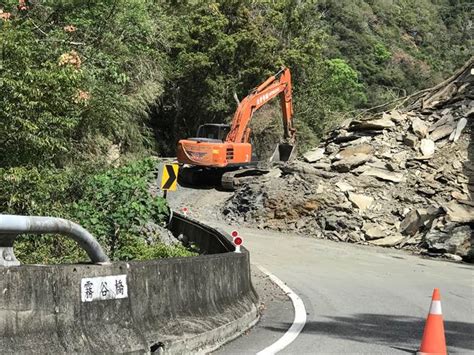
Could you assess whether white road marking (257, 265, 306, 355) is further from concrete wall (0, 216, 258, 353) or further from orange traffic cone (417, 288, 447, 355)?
orange traffic cone (417, 288, 447, 355)

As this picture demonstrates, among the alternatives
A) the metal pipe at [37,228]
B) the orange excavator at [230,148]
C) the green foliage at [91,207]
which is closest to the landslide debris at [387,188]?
the orange excavator at [230,148]

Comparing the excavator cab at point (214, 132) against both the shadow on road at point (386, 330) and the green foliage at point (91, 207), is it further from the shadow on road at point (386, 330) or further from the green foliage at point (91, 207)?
the shadow on road at point (386, 330)

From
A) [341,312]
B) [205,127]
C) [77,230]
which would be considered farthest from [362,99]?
[77,230]

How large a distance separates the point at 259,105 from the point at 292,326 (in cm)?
2070

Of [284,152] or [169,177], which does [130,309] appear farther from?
[284,152]

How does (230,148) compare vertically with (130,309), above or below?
above

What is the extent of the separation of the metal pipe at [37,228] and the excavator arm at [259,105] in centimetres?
2206

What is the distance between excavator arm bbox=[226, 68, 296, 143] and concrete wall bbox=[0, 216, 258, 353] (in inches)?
738

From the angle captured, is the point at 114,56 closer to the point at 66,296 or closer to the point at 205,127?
the point at 205,127

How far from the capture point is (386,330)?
28.2 ft

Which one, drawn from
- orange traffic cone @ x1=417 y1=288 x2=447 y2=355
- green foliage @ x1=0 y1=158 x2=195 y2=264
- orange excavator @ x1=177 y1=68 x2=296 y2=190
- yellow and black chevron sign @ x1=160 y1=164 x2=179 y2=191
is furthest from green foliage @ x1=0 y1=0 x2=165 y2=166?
orange traffic cone @ x1=417 y1=288 x2=447 y2=355

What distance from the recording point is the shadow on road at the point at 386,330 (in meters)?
7.84

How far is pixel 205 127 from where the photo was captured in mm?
A: 28625

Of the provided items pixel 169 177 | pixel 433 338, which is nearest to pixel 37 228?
pixel 433 338
